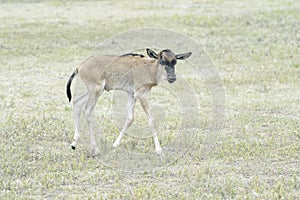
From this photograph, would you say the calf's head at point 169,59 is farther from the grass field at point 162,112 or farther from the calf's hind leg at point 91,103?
the grass field at point 162,112

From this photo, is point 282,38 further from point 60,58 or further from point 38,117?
point 38,117

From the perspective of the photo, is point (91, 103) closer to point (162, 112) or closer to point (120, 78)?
point (120, 78)

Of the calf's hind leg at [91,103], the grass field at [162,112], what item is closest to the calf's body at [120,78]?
the calf's hind leg at [91,103]

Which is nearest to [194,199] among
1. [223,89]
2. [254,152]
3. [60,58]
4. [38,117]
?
[254,152]

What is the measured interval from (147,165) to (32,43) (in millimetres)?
11447

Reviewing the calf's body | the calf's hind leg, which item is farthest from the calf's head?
the calf's hind leg

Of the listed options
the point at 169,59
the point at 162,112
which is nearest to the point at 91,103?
the point at 169,59

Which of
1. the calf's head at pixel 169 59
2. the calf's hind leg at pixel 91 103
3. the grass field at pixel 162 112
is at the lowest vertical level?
the grass field at pixel 162 112

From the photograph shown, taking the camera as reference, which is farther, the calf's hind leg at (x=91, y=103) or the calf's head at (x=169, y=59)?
the calf's hind leg at (x=91, y=103)

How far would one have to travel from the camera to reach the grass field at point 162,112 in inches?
330

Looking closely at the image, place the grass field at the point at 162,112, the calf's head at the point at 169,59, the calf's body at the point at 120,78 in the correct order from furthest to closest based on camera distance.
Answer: the calf's body at the point at 120,78, the calf's head at the point at 169,59, the grass field at the point at 162,112

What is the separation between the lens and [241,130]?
1112cm

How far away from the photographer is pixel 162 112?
12.4 meters

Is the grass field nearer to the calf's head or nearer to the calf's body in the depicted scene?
the calf's body
